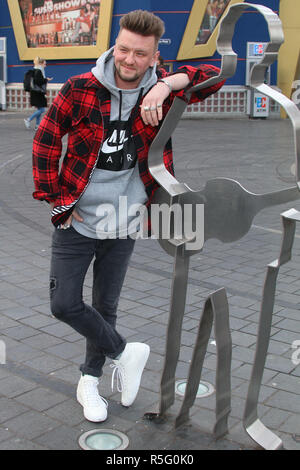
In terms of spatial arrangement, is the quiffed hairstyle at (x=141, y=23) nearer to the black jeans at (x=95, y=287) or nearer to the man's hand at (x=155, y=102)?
the man's hand at (x=155, y=102)

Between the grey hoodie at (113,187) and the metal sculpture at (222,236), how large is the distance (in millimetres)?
126

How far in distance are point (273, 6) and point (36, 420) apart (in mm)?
16991

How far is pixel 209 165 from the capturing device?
10.1m

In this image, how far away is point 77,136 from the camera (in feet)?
8.64

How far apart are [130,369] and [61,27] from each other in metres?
17.0

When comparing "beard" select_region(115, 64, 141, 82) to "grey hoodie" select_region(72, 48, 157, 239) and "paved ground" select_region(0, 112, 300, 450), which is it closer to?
"grey hoodie" select_region(72, 48, 157, 239)

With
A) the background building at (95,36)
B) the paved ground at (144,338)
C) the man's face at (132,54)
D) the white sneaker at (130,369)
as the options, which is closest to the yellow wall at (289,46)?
the background building at (95,36)

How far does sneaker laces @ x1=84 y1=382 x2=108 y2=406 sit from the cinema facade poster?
50.5 feet

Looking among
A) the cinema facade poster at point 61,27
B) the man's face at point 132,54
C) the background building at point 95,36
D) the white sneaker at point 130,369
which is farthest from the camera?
the cinema facade poster at point 61,27

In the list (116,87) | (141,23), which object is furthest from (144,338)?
(141,23)

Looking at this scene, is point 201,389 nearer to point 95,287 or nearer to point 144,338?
point 144,338

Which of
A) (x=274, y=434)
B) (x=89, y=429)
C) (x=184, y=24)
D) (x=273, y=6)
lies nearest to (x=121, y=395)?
(x=89, y=429)

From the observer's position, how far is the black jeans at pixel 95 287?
2723 mm
